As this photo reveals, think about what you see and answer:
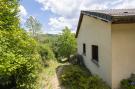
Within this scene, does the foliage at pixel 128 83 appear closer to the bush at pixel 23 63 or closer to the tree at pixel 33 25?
the bush at pixel 23 63

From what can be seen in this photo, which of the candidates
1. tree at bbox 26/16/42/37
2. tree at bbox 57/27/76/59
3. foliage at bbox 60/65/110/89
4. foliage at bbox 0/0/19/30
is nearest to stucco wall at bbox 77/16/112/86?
foliage at bbox 60/65/110/89

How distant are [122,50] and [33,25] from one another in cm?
2116

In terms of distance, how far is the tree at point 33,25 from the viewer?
95.9 ft

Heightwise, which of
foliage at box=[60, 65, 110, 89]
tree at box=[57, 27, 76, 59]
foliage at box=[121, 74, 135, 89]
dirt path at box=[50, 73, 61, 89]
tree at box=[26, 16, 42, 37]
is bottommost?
dirt path at box=[50, 73, 61, 89]

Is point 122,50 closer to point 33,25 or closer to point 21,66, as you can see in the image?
point 21,66

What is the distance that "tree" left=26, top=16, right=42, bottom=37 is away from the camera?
29.2m

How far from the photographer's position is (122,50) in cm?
1044

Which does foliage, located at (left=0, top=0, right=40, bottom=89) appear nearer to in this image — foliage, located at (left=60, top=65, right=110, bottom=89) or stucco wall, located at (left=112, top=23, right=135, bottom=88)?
foliage, located at (left=60, top=65, right=110, bottom=89)

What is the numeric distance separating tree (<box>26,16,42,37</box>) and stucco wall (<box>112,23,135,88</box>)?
778 inches

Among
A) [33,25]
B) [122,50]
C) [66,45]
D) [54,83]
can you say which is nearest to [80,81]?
[54,83]

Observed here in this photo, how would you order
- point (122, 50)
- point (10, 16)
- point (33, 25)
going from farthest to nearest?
point (33, 25), point (10, 16), point (122, 50)

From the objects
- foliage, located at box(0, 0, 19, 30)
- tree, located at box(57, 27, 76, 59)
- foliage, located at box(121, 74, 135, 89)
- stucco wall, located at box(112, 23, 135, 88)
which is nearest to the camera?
foliage, located at box(121, 74, 135, 89)

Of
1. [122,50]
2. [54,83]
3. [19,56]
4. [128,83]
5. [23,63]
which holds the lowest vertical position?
[54,83]

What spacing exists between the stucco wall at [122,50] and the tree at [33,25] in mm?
19762
